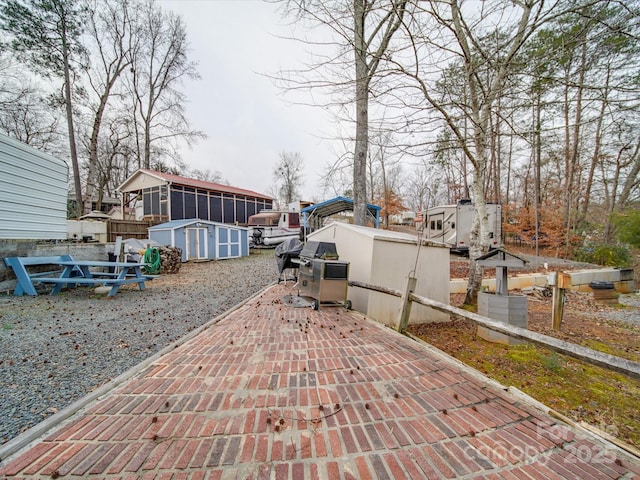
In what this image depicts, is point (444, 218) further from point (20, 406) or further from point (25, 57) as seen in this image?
point (25, 57)

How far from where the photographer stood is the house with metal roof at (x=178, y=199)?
1683 cm

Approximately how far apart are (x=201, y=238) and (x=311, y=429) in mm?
12954

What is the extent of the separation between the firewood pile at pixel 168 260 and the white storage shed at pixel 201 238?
1.80 m

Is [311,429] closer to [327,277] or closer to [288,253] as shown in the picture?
[327,277]

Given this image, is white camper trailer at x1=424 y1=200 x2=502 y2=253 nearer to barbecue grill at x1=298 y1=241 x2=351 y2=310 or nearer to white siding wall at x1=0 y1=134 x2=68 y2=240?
barbecue grill at x1=298 y1=241 x2=351 y2=310

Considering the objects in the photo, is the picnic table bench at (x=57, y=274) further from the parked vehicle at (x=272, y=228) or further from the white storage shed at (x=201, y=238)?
the parked vehicle at (x=272, y=228)

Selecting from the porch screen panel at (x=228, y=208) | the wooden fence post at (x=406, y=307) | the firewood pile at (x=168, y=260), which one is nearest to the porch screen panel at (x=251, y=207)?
the porch screen panel at (x=228, y=208)

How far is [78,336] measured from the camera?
3.55 m

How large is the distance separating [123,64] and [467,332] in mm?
22596

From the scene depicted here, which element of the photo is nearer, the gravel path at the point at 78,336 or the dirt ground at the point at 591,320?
the gravel path at the point at 78,336

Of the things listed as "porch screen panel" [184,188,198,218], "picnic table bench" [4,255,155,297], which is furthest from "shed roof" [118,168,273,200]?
"picnic table bench" [4,255,155,297]

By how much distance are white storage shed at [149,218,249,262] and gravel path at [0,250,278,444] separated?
570 centimetres

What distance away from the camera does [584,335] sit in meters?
4.97

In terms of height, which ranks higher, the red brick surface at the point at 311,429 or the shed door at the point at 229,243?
the shed door at the point at 229,243
